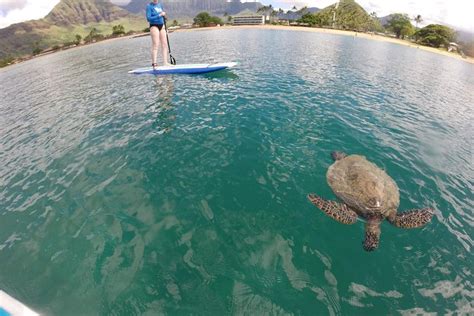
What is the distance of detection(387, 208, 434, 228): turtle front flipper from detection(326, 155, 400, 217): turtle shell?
30 centimetres

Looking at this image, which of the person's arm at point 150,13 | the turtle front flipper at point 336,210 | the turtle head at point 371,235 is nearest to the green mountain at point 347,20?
the person's arm at point 150,13

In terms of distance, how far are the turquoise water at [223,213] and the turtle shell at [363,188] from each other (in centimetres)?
50

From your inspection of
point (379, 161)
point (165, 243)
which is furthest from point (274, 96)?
point (165, 243)

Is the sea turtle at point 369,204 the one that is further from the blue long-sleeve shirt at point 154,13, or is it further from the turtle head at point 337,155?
the blue long-sleeve shirt at point 154,13

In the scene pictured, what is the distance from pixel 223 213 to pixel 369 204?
16.3 ft

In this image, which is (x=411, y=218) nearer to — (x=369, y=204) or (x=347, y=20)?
(x=369, y=204)

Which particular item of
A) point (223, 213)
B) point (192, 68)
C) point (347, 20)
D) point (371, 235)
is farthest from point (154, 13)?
point (347, 20)

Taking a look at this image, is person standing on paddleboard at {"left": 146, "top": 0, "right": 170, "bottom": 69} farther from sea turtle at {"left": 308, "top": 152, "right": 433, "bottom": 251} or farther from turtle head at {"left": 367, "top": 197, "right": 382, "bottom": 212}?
turtle head at {"left": 367, "top": 197, "right": 382, "bottom": 212}

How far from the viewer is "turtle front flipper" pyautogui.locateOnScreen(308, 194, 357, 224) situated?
7.94 meters

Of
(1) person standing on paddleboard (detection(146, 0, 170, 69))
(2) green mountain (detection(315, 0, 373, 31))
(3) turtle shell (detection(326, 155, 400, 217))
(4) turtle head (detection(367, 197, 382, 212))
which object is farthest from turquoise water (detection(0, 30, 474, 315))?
(2) green mountain (detection(315, 0, 373, 31))

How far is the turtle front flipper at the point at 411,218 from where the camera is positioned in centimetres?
789

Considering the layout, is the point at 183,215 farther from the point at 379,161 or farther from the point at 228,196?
the point at 379,161

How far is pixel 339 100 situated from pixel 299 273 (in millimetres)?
17604

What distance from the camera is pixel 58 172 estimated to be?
37.8ft
